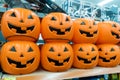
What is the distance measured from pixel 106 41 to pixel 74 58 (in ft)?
1.06

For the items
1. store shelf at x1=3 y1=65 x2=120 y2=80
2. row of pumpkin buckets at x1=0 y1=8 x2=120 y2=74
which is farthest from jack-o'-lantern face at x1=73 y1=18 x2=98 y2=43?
store shelf at x1=3 y1=65 x2=120 y2=80

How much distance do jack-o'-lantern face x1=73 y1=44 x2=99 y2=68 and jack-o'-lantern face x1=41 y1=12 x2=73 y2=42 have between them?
0.48 feet

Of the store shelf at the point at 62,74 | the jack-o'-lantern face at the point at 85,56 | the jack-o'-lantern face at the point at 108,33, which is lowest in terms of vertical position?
the store shelf at the point at 62,74

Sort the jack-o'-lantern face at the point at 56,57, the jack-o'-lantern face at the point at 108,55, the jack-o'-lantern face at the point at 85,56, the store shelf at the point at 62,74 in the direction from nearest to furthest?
the store shelf at the point at 62,74 < the jack-o'-lantern face at the point at 56,57 < the jack-o'-lantern face at the point at 85,56 < the jack-o'-lantern face at the point at 108,55

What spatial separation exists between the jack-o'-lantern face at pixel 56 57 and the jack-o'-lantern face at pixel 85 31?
0.16 m

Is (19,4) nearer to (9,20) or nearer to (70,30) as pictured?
(9,20)

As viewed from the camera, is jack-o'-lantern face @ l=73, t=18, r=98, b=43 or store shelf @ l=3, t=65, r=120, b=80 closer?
store shelf @ l=3, t=65, r=120, b=80

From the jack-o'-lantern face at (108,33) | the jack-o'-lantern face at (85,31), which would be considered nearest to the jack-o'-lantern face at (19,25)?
the jack-o'-lantern face at (85,31)

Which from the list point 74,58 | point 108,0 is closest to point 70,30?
point 74,58

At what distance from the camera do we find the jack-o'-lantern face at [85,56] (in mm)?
1256

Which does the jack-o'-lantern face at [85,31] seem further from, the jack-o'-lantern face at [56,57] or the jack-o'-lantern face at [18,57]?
the jack-o'-lantern face at [18,57]

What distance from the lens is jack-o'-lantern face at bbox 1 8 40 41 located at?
1073 millimetres

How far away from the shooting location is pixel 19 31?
108 centimetres

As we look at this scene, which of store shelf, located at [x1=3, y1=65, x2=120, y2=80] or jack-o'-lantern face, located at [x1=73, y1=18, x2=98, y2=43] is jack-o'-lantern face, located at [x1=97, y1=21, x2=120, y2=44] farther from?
store shelf, located at [x1=3, y1=65, x2=120, y2=80]
